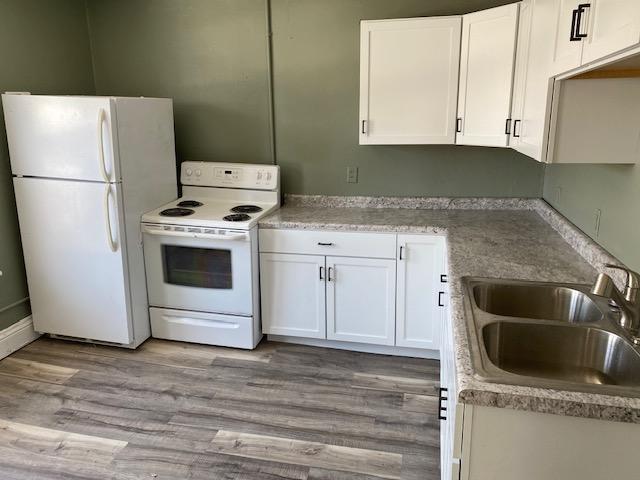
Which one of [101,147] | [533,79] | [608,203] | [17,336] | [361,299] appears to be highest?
[533,79]

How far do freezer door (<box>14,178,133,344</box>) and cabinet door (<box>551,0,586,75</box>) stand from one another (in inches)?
95.7

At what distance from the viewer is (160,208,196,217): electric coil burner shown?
3352 millimetres

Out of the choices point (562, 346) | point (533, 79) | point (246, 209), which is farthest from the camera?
point (246, 209)

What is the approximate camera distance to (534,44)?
225 centimetres

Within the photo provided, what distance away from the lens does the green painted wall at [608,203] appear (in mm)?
1968

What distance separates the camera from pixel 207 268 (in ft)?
11.0

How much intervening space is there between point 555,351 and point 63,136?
2.84 metres

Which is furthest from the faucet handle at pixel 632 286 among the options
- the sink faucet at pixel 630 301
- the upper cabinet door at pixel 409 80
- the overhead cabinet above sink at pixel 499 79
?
the upper cabinet door at pixel 409 80

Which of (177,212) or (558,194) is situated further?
(177,212)

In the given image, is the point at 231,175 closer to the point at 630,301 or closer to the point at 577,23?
the point at 577,23

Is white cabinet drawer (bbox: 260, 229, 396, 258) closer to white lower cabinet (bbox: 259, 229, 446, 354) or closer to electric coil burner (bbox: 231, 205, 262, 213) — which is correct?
white lower cabinet (bbox: 259, 229, 446, 354)

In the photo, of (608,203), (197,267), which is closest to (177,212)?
(197,267)

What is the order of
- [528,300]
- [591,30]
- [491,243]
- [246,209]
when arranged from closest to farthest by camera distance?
[591,30]
[528,300]
[491,243]
[246,209]

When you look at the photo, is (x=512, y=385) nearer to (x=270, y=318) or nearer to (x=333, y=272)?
(x=333, y=272)
